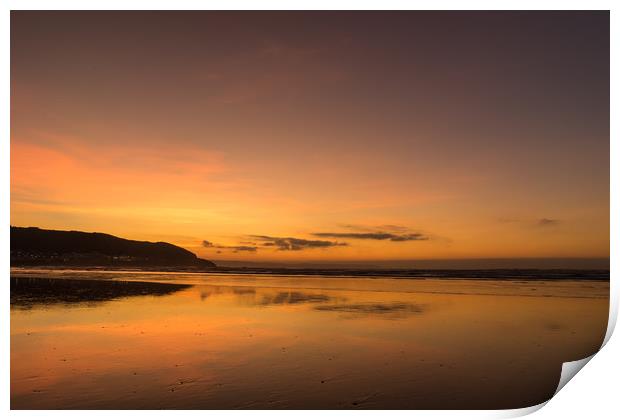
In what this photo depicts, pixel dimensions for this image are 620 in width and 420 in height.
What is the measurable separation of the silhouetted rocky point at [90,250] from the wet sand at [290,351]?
1406 mm

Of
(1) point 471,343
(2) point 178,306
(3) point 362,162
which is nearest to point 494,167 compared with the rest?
(3) point 362,162

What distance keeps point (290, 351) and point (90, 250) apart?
7.73 meters

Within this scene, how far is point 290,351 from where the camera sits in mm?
4234

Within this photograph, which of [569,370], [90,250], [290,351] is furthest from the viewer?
[90,250]

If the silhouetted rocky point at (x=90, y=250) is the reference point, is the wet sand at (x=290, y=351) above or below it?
below

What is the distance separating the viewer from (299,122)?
6.13 metres

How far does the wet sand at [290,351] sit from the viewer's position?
11.0ft

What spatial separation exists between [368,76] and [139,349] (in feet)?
12.4
